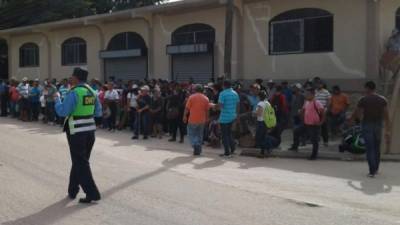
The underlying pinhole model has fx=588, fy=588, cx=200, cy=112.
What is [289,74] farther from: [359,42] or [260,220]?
[260,220]

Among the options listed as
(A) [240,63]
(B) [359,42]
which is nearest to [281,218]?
(B) [359,42]

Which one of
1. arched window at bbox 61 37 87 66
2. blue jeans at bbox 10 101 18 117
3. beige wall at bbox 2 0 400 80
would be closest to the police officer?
beige wall at bbox 2 0 400 80

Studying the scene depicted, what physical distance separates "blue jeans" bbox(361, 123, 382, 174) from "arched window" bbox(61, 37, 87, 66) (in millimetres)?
20457

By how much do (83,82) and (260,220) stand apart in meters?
3.13

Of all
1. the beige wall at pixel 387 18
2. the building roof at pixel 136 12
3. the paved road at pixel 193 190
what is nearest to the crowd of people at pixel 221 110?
the paved road at pixel 193 190

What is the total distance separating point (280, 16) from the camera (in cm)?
1958

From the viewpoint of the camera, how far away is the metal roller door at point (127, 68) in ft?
84.6

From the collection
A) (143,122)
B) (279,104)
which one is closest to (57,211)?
(279,104)

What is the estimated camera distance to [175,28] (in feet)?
78.0

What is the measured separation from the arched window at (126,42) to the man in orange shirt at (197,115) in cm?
1233

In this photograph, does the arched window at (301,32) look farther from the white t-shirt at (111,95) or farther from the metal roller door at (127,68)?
the metal roller door at (127,68)

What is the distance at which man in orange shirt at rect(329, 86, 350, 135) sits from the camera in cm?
1540

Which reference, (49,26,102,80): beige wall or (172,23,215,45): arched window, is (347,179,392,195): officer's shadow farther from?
(49,26,102,80): beige wall

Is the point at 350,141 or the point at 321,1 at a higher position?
the point at 321,1
